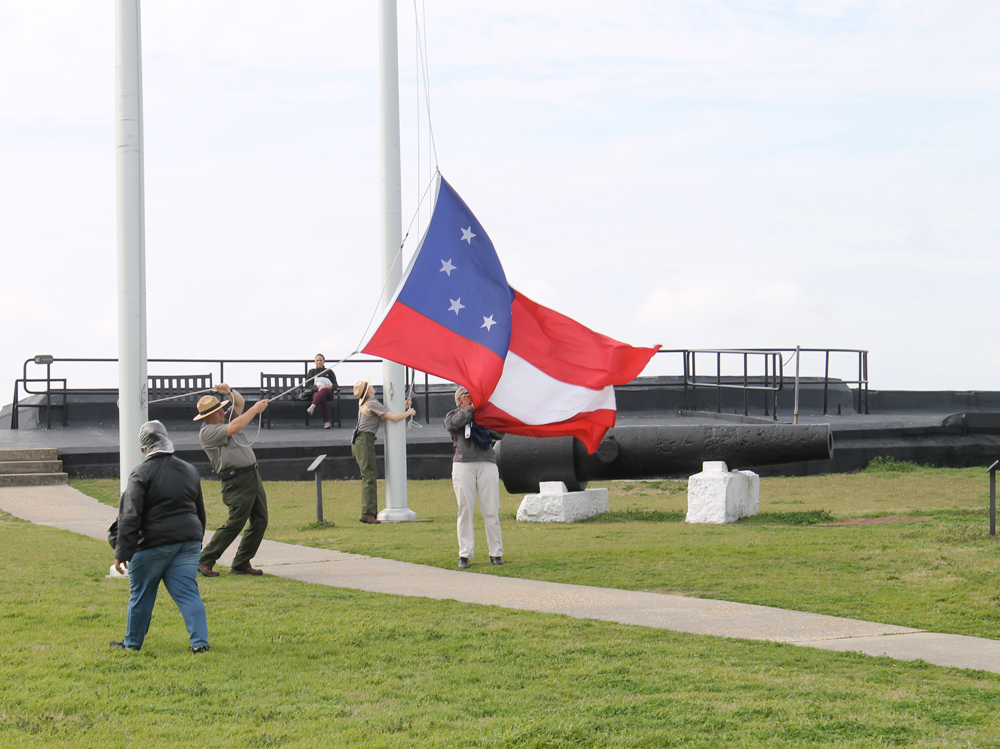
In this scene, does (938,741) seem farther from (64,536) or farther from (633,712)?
(64,536)

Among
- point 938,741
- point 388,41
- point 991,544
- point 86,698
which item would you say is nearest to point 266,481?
point 388,41

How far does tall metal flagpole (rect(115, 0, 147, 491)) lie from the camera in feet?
33.7

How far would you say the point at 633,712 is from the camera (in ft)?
17.1

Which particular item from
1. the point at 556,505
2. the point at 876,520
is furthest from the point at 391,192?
the point at 876,520

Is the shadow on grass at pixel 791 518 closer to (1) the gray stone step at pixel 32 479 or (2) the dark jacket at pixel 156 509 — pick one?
(2) the dark jacket at pixel 156 509

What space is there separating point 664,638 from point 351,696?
2.25 metres

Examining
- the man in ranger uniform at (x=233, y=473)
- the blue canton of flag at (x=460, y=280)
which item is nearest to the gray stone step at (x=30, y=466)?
the man in ranger uniform at (x=233, y=473)

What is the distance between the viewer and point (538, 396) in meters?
10.6

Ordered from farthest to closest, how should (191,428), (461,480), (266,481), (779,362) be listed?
1. (779,362)
2. (191,428)
3. (266,481)
4. (461,480)

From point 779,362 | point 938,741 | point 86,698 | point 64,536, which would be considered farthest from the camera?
point 779,362

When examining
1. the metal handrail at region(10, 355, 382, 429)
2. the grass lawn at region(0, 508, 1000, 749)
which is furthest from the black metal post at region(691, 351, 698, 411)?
the grass lawn at region(0, 508, 1000, 749)

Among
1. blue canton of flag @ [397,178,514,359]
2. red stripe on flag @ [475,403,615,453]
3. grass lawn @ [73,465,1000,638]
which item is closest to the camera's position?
grass lawn @ [73,465,1000,638]

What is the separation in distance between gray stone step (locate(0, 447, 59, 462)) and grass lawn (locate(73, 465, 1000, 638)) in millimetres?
2161

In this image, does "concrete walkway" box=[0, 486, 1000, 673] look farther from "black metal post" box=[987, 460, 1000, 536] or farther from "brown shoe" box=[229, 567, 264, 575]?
"black metal post" box=[987, 460, 1000, 536]
